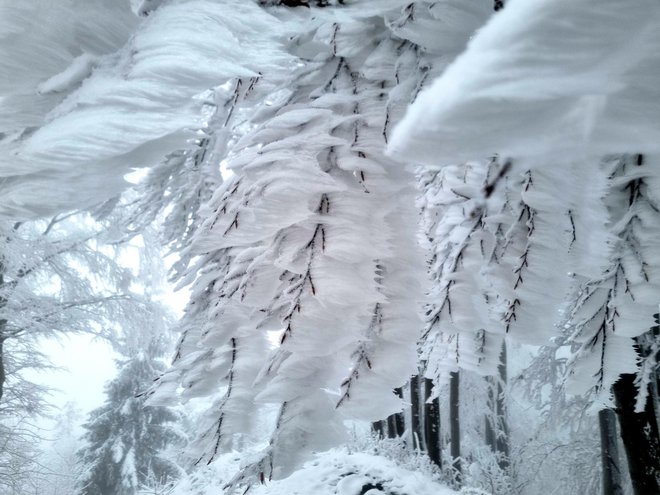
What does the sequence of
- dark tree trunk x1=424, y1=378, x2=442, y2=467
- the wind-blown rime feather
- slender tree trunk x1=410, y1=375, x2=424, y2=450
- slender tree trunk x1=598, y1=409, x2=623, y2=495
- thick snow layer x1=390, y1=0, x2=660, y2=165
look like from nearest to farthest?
thick snow layer x1=390, y1=0, x2=660, y2=165, the wind-blown rime feather, slender tree trunk x1=598, y1=409, x2=623, y2=495, dark tree trunk x1=424, y1=378, x2=442, y2=467, slender tree trunk x1=410, y1=375, x2=424, y2=450

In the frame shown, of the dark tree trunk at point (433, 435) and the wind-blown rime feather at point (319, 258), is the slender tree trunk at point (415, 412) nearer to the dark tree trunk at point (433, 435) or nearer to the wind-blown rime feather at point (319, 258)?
the dark tree trunk at point (433, 435)

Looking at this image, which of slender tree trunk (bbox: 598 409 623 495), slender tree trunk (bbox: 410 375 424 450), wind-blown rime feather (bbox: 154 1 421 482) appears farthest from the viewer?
slender tree trunk (bbox: 410 375 424 450)

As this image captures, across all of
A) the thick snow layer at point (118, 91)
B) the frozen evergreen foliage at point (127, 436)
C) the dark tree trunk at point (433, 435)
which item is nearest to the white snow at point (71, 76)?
the thick snow layer at point (118, 91)

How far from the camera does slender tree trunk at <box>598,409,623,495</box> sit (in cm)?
690

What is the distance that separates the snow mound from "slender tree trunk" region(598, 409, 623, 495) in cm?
280

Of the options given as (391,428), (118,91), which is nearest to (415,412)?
(391,428)

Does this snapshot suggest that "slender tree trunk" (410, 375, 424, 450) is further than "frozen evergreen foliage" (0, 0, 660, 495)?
Yes

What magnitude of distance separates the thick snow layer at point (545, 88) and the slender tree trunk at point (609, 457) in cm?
822

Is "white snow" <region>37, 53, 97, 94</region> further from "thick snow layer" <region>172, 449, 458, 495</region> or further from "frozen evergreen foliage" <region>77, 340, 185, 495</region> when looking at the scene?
"frozen evergreen foliage" <region>77, 340, 185, 495</region>

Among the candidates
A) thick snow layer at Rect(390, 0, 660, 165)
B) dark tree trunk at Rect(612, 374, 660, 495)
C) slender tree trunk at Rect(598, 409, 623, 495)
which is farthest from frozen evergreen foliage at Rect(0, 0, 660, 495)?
slender tree trunk at Rect(598, 409, 623, 495)

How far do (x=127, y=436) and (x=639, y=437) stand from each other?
18.6 meters

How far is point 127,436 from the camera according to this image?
17.8 m

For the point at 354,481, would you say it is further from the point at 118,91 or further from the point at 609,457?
the point at 118,91

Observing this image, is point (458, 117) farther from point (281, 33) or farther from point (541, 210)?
point (541, 210)
